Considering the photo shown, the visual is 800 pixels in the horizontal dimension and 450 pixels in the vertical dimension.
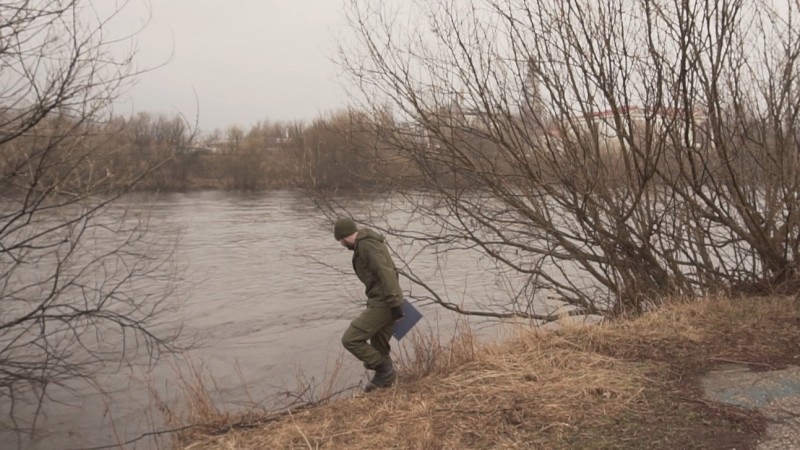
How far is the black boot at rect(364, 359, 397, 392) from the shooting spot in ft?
19.3

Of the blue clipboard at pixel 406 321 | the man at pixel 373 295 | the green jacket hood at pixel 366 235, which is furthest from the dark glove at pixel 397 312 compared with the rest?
the green jacket hood at pixel 366 235

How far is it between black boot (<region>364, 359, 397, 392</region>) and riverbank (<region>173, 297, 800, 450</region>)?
126mm

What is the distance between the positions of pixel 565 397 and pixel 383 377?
2.14 meters

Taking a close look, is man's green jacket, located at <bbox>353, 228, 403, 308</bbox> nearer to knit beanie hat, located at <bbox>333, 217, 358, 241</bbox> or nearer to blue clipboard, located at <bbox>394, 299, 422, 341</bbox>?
knit beanie hat, located at <bbox>333, 217, 358, 241</bbox>

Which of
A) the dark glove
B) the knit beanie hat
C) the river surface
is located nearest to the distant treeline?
the river surface

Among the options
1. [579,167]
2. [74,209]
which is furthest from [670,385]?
[74,209]

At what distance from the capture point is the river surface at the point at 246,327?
730cm

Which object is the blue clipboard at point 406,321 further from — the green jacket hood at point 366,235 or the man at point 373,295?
the green jacket hood at point 366,235

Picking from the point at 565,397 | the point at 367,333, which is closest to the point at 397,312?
the point at 367,333

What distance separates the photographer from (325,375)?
823 cm

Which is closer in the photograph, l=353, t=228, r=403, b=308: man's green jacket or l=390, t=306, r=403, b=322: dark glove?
l=353, t=228, r=403, b=308: man's green jacket

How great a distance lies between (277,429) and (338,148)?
713cm

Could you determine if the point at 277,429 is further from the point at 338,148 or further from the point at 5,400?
the point at 338,148

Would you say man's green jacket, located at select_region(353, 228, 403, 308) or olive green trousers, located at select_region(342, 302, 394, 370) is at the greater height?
man's green jacket, located at select_region(353, 228, 403, 308)
